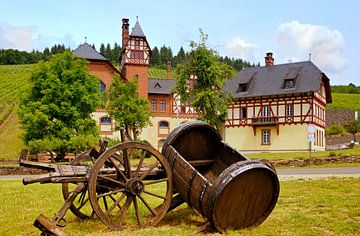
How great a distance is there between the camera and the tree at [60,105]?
33500 millimetres

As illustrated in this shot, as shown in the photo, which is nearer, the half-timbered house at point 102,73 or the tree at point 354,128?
the half-timbered house at point 102,73

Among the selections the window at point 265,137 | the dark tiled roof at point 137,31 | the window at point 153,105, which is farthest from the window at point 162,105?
the window at point 265,137

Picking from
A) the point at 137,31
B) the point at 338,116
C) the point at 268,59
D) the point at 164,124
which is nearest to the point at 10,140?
the point at 164,124

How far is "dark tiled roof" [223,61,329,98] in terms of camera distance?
42.2 m

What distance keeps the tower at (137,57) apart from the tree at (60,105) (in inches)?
614

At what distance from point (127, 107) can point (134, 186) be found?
34.2 m

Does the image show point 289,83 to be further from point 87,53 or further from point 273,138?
point 87,53

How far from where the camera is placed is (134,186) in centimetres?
723

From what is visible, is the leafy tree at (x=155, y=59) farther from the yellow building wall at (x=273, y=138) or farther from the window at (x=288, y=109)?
the window at (x=288, y=109)

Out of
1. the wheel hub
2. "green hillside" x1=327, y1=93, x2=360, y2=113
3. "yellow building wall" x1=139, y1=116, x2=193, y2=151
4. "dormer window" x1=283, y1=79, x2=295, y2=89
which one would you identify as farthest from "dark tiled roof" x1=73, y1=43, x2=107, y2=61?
"green hillside" x1=327, y1=93, x2=360, y2=113

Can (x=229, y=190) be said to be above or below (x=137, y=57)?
below

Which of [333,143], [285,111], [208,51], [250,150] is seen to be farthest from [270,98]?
[333,143]

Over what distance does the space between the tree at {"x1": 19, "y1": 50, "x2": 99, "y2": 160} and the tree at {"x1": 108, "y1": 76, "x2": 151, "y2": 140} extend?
413 cm

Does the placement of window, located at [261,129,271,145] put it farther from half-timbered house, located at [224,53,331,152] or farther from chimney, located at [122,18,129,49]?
chimney, located at [122,18,129,49]
